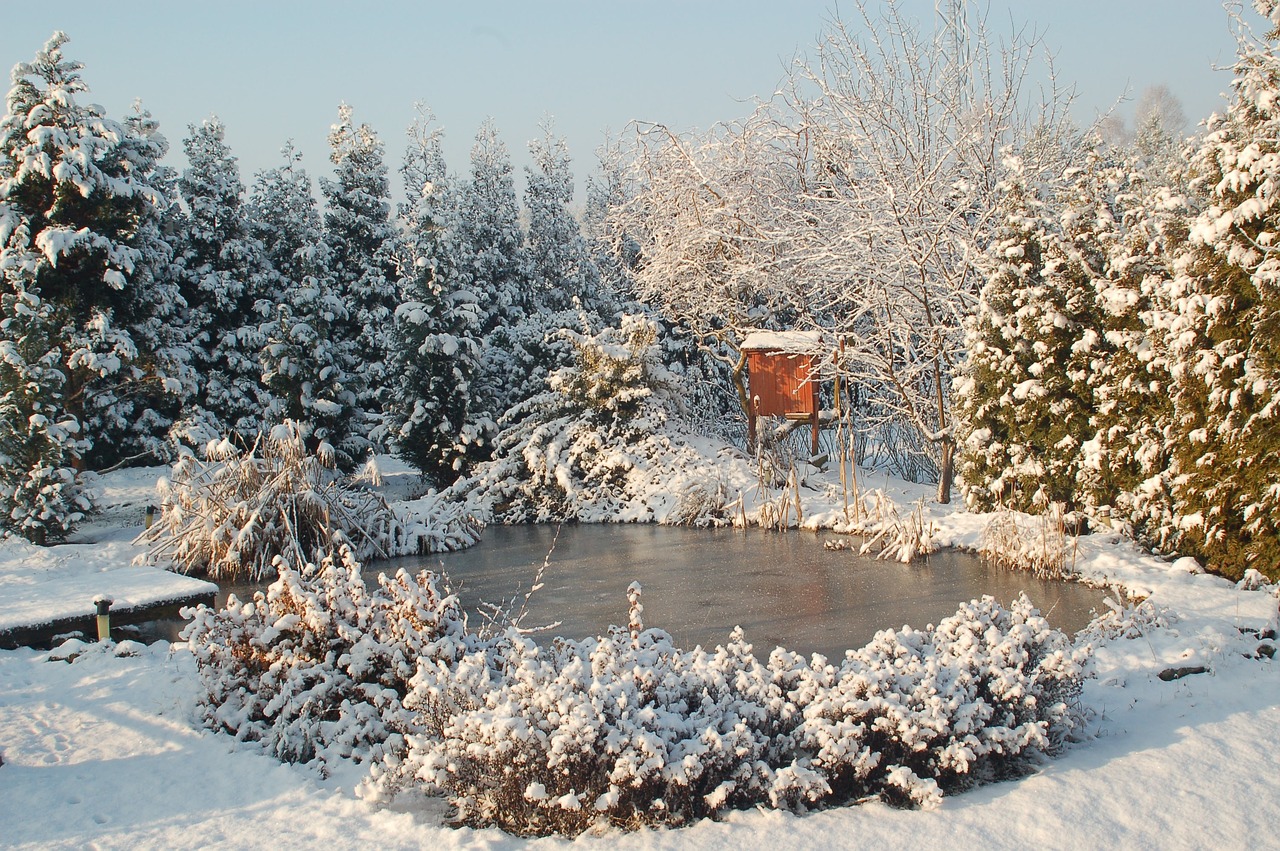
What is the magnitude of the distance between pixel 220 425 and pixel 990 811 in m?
17.7

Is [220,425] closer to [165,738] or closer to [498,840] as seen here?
[165,738]

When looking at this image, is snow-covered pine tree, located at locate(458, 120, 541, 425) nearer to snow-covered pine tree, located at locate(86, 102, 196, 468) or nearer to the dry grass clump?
snow-covered pine tree, located at locate(86, 102, 196, 468)

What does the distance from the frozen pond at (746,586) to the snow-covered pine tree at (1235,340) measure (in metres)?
1.19

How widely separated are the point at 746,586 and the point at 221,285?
15551 millimetres

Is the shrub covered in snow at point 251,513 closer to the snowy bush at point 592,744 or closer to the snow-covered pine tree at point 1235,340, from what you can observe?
the snowy bush at point 592,744

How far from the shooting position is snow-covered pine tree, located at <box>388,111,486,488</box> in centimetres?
1641

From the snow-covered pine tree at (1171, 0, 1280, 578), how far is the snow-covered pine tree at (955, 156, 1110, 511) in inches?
67.6

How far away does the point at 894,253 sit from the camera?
41.8 feet

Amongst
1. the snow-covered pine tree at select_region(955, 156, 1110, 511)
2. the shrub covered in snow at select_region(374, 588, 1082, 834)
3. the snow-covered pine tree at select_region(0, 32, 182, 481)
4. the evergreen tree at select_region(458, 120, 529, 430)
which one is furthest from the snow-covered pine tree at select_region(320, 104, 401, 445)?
the shrub covered in snow at select_region(374, 588, 1082, 834)

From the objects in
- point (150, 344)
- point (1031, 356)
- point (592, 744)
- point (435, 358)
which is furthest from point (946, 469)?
point (150, 344)

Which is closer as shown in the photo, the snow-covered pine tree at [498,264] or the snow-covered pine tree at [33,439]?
the snow-covered pine tree at [33,439]

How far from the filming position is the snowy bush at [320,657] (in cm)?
498

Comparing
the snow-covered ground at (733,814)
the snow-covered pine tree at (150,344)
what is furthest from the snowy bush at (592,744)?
the snow-covered pine tree at (150,344)

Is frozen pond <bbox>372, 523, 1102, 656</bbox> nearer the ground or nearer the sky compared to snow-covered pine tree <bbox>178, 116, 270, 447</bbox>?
nearer the ground
